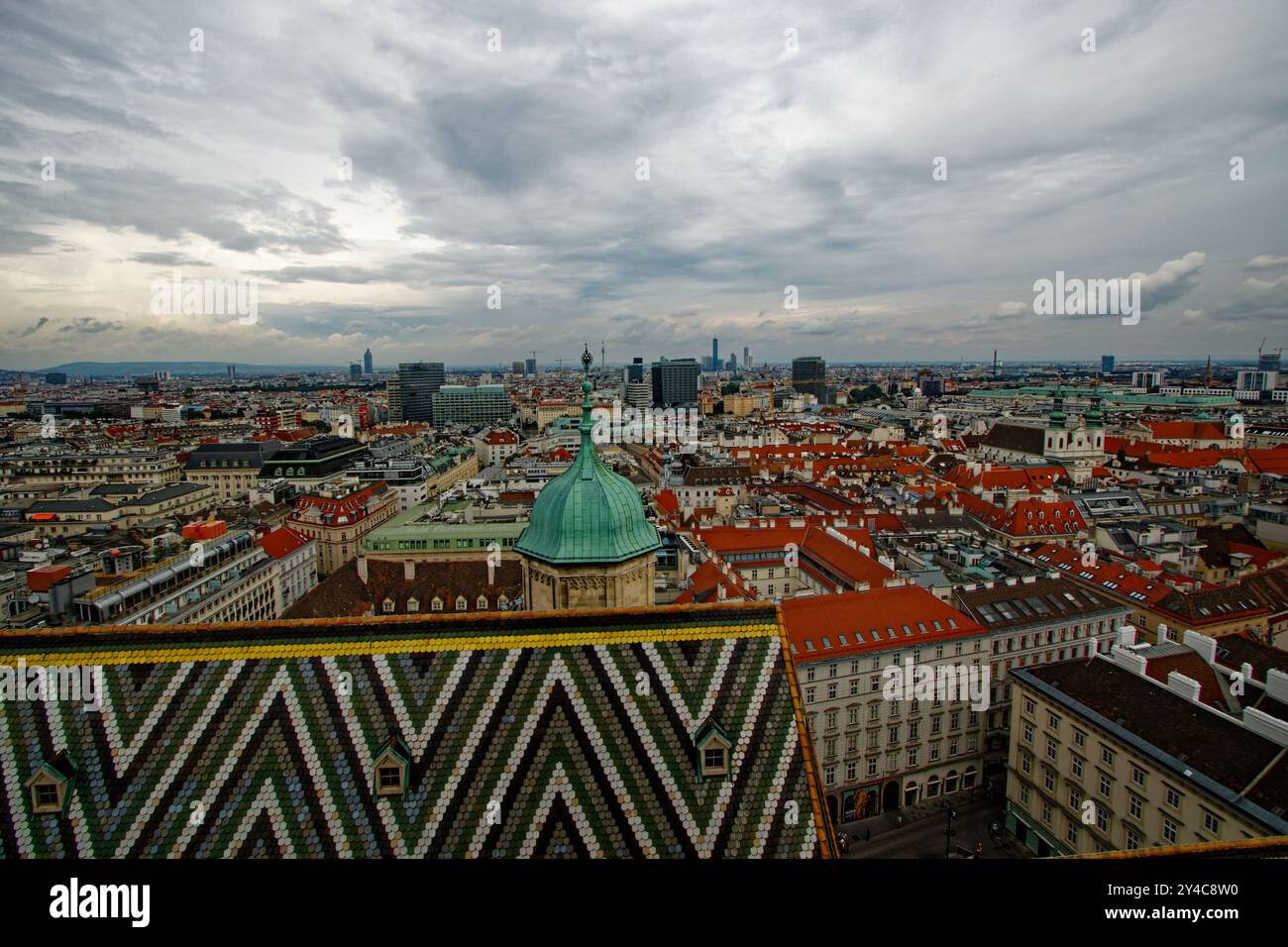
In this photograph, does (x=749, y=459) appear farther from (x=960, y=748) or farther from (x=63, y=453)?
(x=63, y=453)

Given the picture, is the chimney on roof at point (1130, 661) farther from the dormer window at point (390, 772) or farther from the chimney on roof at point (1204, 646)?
the dormer window at point (390, 772)

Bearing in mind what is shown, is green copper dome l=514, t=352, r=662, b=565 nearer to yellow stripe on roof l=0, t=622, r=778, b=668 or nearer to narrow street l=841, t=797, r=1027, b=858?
yellow stripe on roof l=0, t=622, r=778, b=668

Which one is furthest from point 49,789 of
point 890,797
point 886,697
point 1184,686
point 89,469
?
point 89,469

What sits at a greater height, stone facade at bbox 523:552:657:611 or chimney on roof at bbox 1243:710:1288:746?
stone facade at bbox 523:552:657:611

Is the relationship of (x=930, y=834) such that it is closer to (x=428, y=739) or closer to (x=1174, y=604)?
(x=1174, y=604)

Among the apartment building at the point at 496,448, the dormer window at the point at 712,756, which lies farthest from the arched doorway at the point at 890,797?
the apartment building at the point at 496,448

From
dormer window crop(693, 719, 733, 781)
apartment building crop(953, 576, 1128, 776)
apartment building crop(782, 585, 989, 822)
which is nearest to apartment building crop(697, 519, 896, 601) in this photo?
apartment building crop(953, 576, 1128, 776)

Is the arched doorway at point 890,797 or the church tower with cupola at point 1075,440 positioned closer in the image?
the arched doorway at point 890,797
